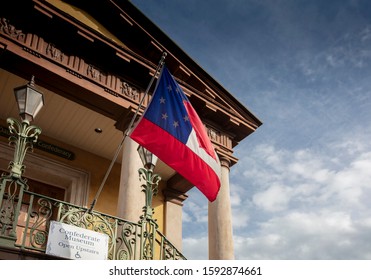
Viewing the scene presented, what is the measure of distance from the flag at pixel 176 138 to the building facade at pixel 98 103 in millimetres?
1685

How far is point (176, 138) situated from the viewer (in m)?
7.00

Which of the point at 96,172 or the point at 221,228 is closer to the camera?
the point at 221,228

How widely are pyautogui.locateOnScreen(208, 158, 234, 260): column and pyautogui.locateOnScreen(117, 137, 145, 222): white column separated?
2391 mm

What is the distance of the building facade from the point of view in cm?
879

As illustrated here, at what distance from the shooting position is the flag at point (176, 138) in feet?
22.3

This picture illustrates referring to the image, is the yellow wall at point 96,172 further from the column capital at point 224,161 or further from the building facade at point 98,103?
the column capital at point 224,161

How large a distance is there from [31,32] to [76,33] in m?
0.95

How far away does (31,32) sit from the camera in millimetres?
8930

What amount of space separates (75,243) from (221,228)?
466 cm

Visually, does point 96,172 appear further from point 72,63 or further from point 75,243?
point 75,243

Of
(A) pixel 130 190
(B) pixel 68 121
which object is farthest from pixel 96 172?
(A) pixel 130 190

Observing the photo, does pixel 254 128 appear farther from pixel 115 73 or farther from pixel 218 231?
pixel 115 73

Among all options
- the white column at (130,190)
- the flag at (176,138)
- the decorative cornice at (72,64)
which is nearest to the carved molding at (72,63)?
the decorative cornice at (72,64)
